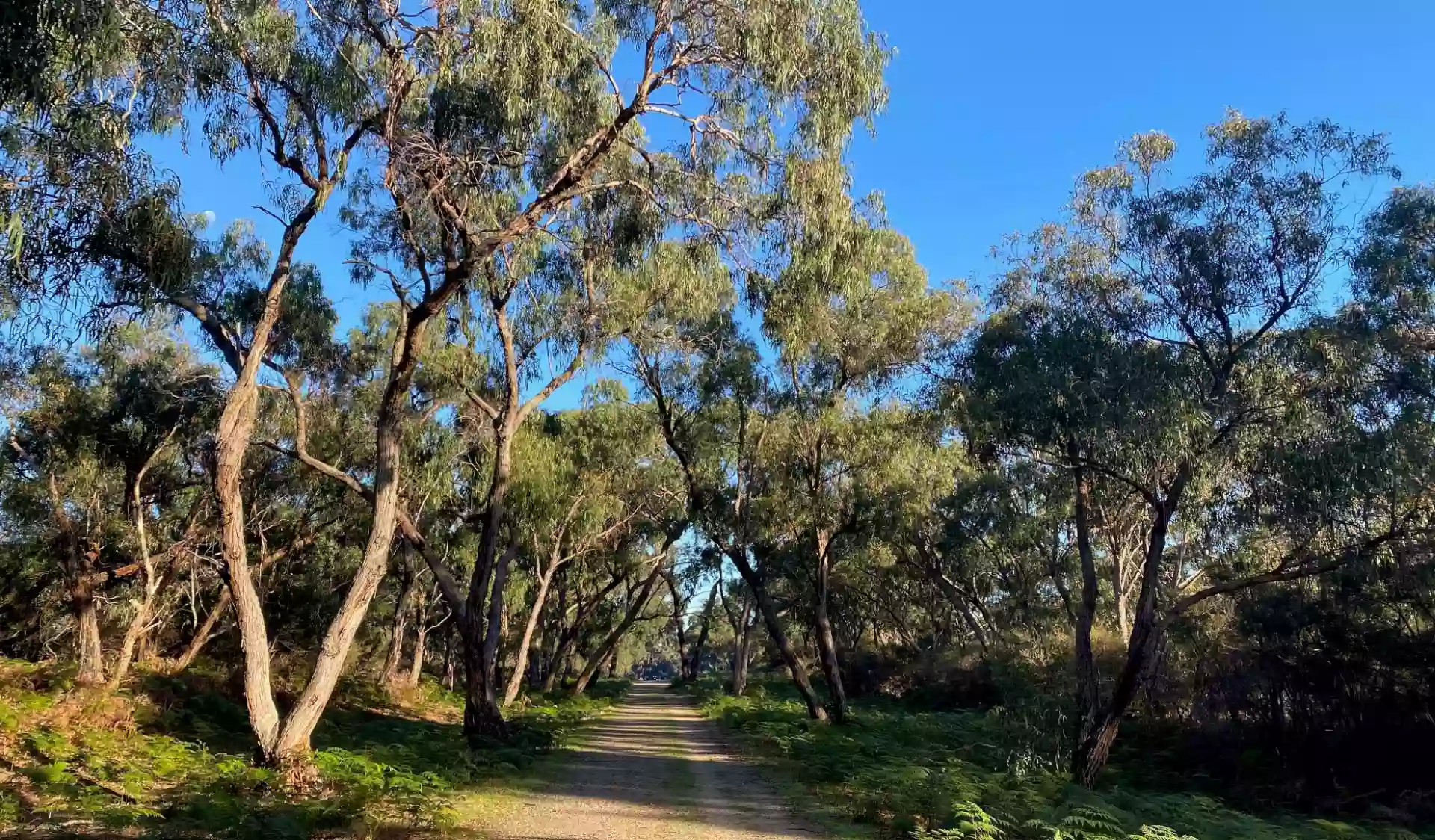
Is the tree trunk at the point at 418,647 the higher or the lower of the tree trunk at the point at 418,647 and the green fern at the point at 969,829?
the higher

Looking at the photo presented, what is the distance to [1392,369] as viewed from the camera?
1204cm

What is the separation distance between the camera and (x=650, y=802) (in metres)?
9.15

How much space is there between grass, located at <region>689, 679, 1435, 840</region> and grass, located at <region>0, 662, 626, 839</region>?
157 inches

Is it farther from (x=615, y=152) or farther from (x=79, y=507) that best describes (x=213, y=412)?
(x=615, y=152)

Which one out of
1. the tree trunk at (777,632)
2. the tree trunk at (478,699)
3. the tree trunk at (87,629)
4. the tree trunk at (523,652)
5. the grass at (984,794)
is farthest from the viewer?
the tree trunk at (523,652)

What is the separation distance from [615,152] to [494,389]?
23.6 feet

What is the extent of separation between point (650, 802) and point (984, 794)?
3.43 meters

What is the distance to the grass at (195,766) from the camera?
6.48 metres

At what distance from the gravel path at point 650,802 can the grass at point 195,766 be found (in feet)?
2.57

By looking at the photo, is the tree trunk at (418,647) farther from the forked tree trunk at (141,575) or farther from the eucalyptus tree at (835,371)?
the eucalyptus tree at (835,371)

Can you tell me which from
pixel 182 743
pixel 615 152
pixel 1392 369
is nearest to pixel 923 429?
pixel 1392 369

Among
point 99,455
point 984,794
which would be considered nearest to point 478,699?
point 99,455

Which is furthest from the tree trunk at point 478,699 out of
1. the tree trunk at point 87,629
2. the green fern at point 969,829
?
the green fern at point 969,829

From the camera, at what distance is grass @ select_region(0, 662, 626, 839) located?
6.48 m
